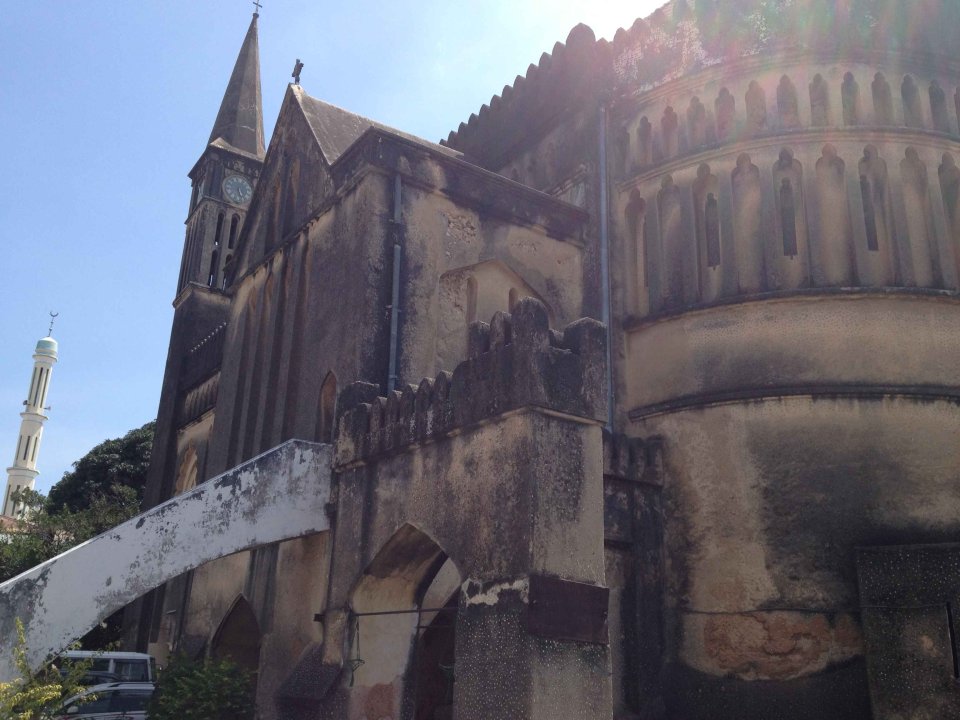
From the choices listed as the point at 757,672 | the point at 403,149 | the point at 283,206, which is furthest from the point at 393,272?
the point at 757,672

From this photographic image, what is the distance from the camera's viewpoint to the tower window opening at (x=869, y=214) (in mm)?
12711

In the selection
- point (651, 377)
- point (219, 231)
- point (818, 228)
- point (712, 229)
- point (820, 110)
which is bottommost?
point (651, 377)

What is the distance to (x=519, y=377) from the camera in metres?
7.75

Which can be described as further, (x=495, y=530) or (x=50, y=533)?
(x=50, y=533)

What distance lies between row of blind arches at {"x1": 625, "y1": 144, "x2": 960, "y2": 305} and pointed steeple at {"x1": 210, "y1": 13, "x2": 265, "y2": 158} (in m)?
16.7

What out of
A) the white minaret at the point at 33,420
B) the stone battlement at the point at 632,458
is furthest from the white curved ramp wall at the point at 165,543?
the white minaret at the point at 33,420

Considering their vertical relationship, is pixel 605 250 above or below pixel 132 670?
above

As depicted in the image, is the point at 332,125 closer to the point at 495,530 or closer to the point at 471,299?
the point at 471,299

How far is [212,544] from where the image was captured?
32.7 feet

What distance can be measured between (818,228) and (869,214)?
76 cm

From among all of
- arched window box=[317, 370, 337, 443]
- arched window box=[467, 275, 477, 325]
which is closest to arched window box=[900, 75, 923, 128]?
arched window box=[467, 275, 477, 325]

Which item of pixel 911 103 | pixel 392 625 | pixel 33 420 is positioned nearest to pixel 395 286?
pixel 392 625

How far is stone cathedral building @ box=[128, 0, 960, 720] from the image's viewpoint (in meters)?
9.13

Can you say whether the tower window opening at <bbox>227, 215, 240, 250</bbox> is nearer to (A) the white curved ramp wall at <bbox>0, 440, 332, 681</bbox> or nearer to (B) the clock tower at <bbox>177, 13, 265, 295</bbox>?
(B) the clock tower at <bbox>177, 13, 265, 295</bbox>
